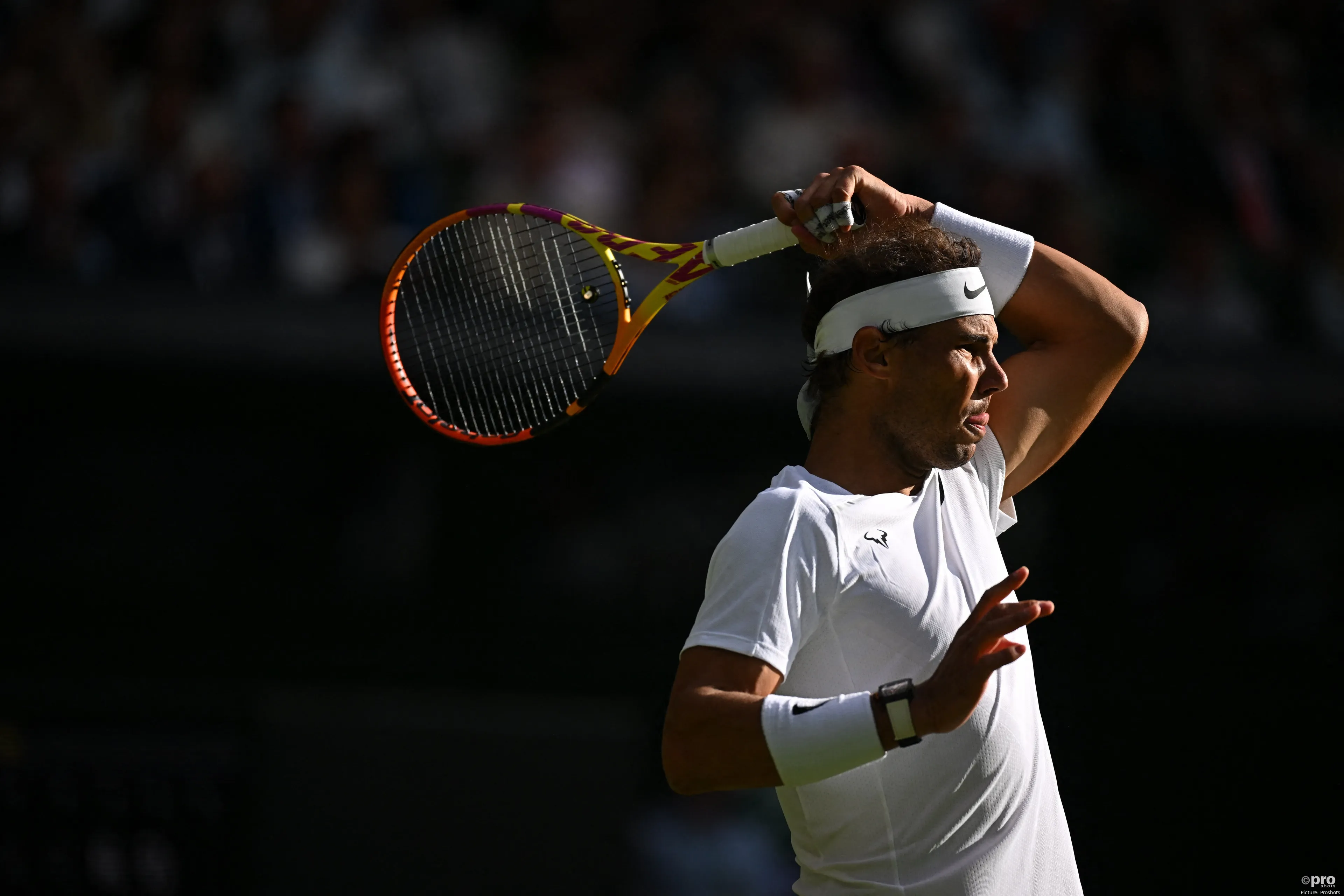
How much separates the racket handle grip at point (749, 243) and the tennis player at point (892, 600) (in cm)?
6

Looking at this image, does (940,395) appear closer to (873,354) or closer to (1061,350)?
(873,354)

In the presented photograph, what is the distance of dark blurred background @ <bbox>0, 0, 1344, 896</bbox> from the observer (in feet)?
19.2

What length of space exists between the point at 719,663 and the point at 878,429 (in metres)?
0.60

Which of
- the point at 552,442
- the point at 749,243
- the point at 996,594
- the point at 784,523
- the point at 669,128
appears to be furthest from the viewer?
the point at 669,128

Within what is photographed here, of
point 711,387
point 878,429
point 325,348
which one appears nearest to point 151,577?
point 325,348

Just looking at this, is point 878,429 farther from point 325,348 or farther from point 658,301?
point 325,348

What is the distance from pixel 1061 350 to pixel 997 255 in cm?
24

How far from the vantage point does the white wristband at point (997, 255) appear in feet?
9.87

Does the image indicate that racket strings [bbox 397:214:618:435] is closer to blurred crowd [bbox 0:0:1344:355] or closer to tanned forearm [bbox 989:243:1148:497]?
tanned forearm [bbox 989:243:1148:497]

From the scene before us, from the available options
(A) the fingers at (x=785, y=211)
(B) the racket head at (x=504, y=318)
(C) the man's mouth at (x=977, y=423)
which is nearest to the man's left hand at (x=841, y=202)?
(A) the fingers at (x=785, y=211)

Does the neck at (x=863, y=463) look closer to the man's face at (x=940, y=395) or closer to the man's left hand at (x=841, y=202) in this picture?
the man's face at (x=940, y=395)

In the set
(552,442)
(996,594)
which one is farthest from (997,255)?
(552,442)

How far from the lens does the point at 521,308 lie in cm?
414

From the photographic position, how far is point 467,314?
4453 millimetres
